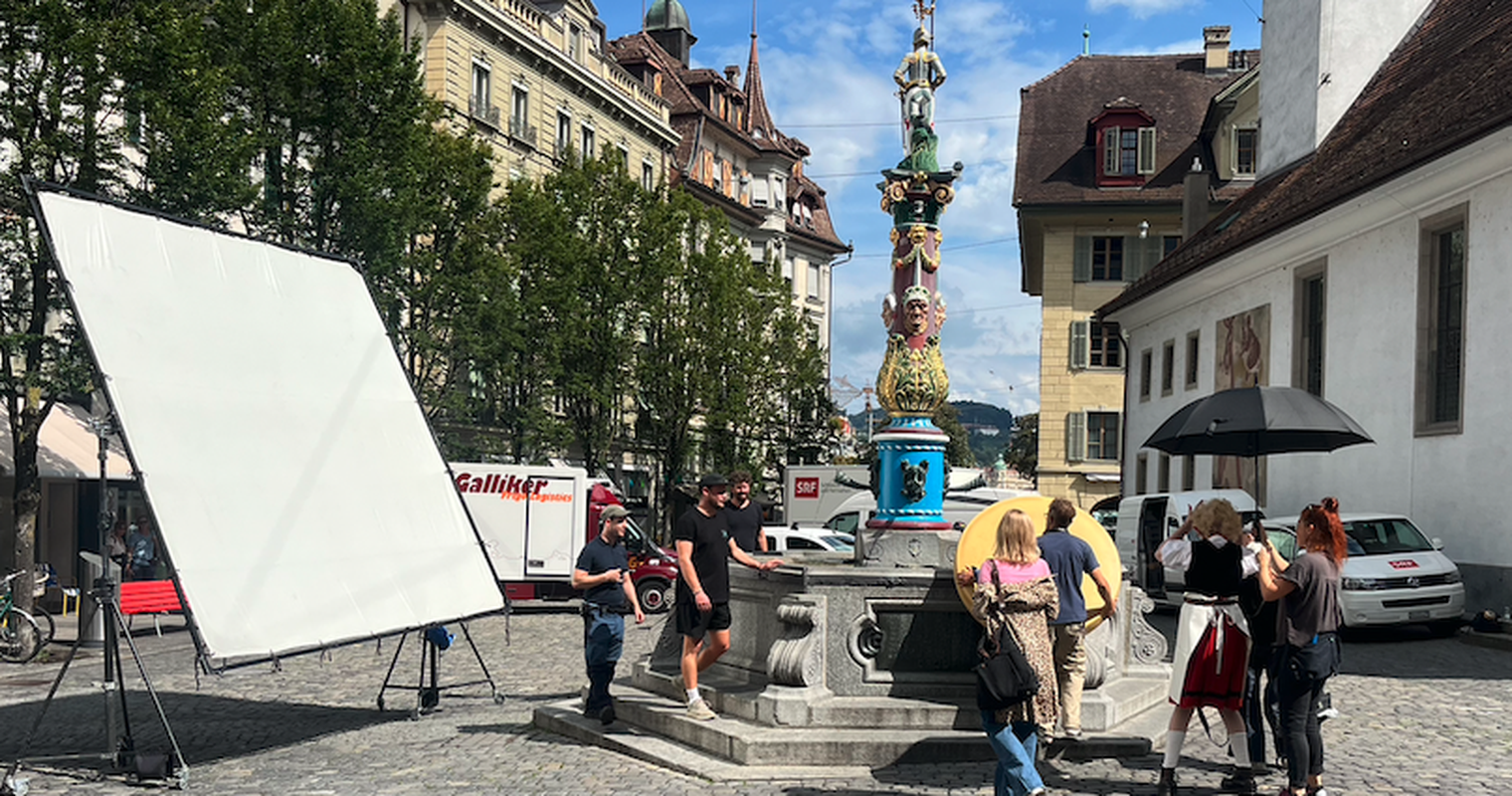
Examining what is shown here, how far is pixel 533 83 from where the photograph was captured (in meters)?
42.4

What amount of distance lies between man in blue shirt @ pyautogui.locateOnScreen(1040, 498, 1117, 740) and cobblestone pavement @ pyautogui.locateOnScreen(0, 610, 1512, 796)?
0.45 m

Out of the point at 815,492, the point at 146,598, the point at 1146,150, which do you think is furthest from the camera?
the point at 1146,150

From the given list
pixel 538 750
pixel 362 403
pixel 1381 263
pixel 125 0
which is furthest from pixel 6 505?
pixel 1381 263

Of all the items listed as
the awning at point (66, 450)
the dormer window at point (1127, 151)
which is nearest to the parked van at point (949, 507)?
the awning at point (66, 450)

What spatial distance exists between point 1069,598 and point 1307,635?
1.57 meters

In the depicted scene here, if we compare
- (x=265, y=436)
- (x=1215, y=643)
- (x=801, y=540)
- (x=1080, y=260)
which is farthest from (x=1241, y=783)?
(x=1080, y=260)

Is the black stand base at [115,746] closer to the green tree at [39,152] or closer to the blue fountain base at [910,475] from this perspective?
the blue fountain base at [910,475]

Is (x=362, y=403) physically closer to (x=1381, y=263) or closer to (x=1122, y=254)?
(x=1381, y=263)

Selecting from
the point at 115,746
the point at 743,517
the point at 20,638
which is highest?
the point at 743,517

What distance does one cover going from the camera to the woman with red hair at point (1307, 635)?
7.70 m

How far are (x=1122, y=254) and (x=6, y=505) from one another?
114 ft

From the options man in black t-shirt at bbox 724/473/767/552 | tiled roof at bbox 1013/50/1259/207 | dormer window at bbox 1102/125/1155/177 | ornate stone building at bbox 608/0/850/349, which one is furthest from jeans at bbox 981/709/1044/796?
ornate stone building at bbox 608/0/850/349

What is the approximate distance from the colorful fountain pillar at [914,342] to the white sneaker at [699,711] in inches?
91.8

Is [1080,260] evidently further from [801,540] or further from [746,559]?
[746,559]
